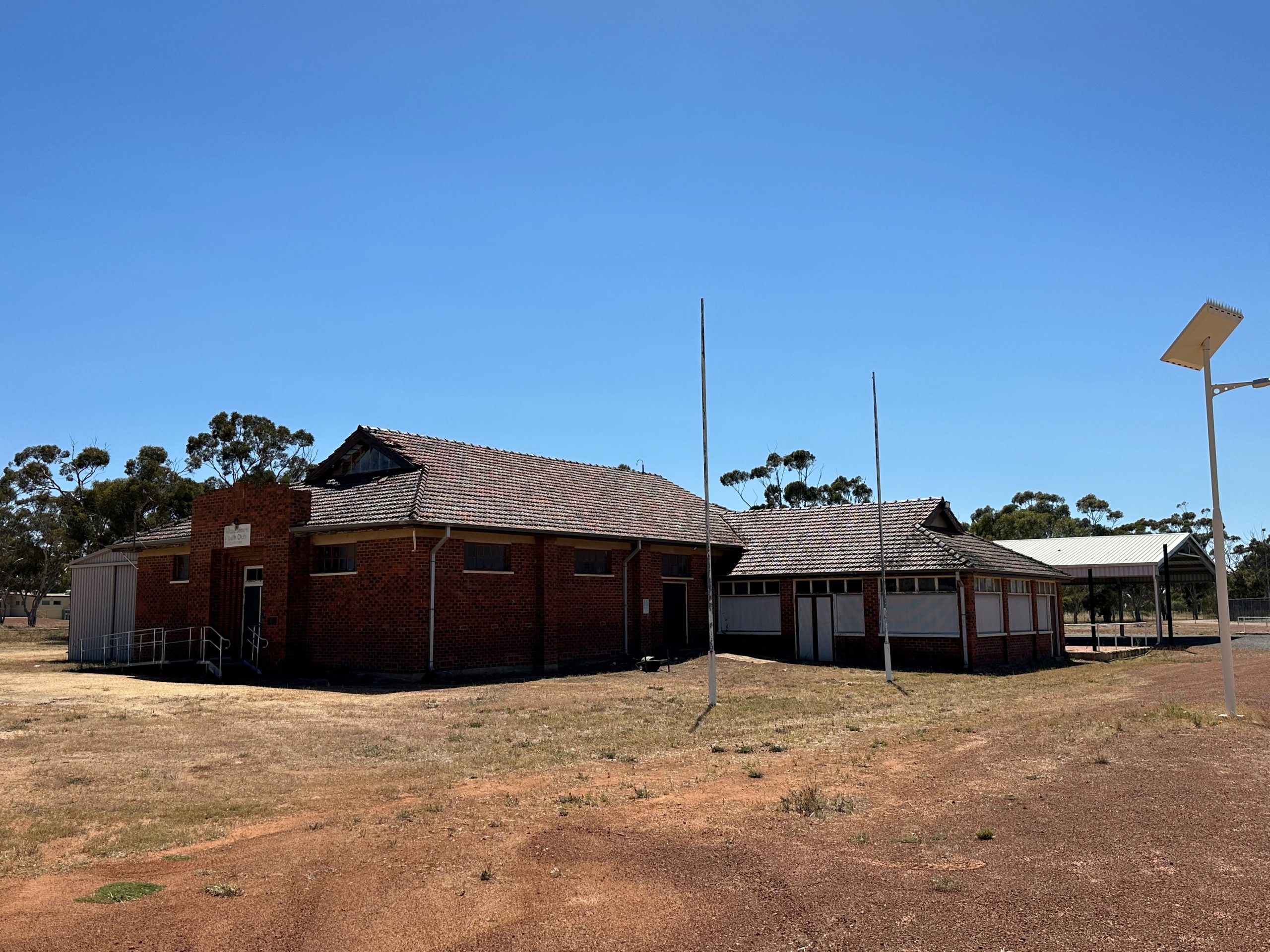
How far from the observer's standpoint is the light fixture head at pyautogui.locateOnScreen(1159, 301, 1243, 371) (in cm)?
1443

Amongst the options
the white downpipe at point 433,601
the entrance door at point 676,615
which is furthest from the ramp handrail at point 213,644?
the entrance door at point 676,615

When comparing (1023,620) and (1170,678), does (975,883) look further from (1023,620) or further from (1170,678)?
(1023,620)

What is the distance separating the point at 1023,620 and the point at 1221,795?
25.0m

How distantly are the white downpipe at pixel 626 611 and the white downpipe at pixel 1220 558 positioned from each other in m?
17.3

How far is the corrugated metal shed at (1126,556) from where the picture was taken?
43594mm

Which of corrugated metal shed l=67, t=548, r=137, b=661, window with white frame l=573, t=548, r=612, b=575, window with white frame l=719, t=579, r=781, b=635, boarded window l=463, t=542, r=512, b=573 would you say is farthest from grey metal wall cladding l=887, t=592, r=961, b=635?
corrugated metal shed l=67, t=548, r=137, b=661

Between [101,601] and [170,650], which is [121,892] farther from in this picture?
[101,601]

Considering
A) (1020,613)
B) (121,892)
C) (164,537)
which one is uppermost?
(164,537)

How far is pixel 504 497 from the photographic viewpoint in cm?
2755

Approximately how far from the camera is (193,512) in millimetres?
27984

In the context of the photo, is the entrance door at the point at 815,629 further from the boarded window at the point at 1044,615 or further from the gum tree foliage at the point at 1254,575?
the gum tree foliage at the point at 1254,575

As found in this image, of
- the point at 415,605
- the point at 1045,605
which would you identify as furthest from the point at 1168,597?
the point at 415,605

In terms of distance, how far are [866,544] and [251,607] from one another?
18350 mm

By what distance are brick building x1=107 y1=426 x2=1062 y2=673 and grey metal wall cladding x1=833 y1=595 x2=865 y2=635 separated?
0.16 ft
